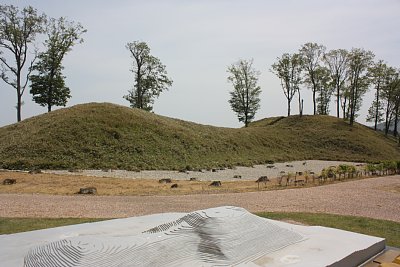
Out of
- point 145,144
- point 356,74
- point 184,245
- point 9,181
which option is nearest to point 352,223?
point 184,245

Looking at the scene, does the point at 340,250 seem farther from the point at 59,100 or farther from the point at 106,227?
the point at 59,100

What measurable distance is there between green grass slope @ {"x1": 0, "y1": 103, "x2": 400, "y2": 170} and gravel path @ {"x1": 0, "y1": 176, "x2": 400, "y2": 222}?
475 inches

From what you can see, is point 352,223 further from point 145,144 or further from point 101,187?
point 145,144

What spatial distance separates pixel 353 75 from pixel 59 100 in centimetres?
3700

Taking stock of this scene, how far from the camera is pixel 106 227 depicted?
22.6 feet

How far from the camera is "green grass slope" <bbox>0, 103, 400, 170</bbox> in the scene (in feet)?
83.7

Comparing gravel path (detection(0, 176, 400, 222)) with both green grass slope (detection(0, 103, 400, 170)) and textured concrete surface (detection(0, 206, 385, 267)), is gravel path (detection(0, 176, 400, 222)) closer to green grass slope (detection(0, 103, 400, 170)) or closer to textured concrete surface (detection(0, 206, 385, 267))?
textured concrete surface (detection(0, 206, 385, 267))

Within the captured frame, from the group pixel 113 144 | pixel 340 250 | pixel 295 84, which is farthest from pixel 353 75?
pixel 340 250

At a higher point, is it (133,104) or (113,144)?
(133,104)

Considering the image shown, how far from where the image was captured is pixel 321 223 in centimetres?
931

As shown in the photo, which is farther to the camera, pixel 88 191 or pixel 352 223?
pixel 88 191

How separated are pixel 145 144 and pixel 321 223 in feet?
68.9

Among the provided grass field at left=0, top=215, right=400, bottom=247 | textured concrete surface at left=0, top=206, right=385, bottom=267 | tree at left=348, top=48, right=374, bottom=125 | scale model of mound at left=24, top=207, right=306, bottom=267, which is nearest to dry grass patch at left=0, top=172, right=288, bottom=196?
grass field at left=0, top=215, right=400, bottom=247

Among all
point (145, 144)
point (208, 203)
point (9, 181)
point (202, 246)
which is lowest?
point (208, 203)
